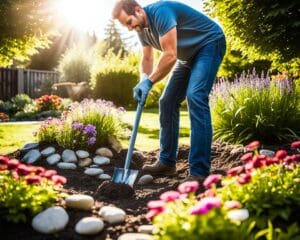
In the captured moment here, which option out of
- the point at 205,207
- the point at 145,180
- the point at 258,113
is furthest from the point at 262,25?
the point at 205,207

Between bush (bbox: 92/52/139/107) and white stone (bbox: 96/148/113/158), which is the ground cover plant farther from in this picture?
bush (bbox: 92/52/139/107)

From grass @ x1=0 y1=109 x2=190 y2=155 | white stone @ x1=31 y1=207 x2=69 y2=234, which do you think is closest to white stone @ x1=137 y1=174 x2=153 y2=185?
white stone @ x1=31 y1=207 x2=69 y2=234

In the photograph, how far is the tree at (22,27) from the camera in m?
7.75

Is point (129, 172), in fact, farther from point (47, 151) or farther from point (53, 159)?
point (47, 151)

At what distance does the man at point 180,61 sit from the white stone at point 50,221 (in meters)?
1.32

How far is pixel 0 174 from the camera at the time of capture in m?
2.97

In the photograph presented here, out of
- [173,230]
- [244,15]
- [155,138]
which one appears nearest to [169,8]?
[173,230]

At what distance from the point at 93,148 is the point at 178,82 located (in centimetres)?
185

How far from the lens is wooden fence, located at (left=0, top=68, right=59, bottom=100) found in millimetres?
18328

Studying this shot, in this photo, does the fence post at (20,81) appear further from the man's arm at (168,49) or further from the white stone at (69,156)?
the man's arm at (168,49)

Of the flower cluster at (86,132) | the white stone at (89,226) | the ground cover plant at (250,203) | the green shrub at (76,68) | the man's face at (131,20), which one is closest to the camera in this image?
the ground cover plant at (250,203)

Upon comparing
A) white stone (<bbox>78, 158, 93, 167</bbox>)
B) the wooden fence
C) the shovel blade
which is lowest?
the wooden fence

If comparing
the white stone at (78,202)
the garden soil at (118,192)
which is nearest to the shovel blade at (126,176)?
the garden soil at (118,192)

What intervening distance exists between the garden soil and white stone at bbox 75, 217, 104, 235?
30mm
